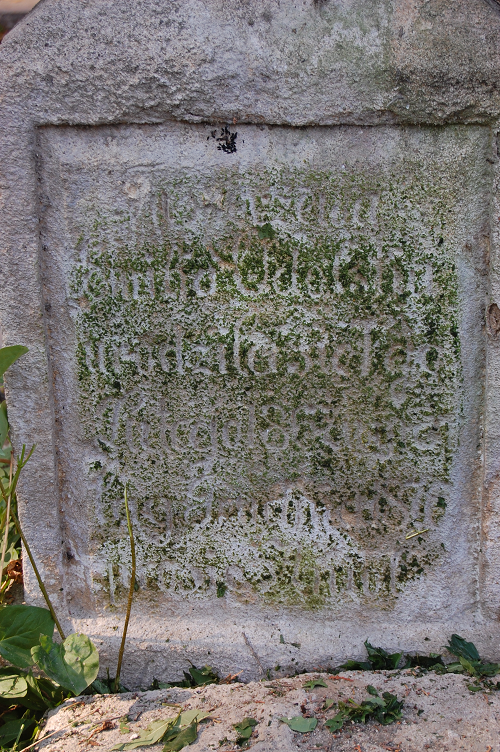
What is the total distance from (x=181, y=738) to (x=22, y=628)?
1.56 ft

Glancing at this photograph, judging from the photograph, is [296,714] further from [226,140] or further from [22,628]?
[226,140]

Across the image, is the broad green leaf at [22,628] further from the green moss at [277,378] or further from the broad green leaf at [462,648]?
the broad green leaf at [462,648]

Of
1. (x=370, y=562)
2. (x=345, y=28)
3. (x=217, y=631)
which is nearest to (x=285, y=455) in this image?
(x=370, y=562)

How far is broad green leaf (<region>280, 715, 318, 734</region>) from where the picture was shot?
1.24 metres

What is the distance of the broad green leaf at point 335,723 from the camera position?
4.09 ft

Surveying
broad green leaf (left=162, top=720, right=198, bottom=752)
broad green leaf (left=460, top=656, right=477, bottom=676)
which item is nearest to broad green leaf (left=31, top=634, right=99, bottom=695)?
broad green leaf (left=162, top=720, right=198, bottom=752)

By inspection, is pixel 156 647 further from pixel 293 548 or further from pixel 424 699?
pixel 424 699

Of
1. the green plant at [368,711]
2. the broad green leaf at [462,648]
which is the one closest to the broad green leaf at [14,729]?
the green plant at [368,711]

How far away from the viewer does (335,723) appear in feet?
4.12

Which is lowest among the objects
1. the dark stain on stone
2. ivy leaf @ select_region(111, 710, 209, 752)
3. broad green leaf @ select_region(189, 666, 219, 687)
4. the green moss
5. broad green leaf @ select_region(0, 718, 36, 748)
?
broad green leaf @ select_region(0, 718, 36, 748)

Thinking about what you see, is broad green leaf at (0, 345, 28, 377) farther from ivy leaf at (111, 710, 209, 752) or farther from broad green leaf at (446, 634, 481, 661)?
broad green leaf at (446, 634, 481, 661)

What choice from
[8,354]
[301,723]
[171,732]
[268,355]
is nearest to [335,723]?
[301,723]

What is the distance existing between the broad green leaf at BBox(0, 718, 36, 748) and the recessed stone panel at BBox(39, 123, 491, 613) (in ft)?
1.14

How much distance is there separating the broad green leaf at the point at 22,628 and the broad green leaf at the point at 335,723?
2.33ft
